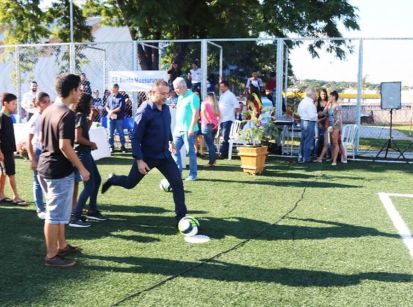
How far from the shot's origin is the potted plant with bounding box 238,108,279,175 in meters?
10.6

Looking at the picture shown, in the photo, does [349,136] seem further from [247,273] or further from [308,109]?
[247,273]

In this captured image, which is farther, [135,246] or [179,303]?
[135,246]

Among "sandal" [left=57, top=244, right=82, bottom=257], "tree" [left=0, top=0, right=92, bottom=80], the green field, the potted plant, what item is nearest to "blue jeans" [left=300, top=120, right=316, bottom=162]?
the potted plant

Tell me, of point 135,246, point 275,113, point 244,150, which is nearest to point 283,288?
point 135,246

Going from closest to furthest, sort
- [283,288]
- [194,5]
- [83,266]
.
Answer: [283,288]
[83,266]
[194,5]

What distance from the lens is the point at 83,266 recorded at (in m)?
4.83

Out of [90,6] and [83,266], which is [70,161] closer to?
[83,266]

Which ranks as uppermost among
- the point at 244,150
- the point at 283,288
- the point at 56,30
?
the point at 56,30

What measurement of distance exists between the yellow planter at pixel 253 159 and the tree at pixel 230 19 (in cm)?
809

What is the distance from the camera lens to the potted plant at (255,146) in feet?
34.8

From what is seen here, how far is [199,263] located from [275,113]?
29.1 feet

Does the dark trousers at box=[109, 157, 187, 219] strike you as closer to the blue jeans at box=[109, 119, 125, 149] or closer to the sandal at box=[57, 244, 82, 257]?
the sandal at box=[57, 244, 82, 257]

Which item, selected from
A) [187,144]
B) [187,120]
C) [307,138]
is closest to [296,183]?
[187,144]

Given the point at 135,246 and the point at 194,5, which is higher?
the point at 194,5
